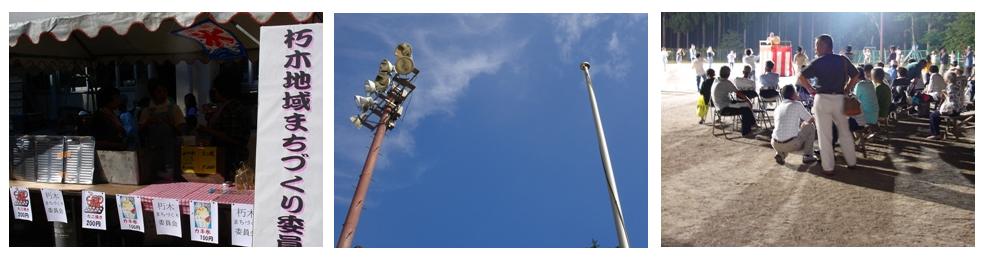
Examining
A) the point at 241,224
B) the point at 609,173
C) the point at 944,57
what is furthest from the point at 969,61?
the point at 241,224

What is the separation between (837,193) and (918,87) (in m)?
1.35

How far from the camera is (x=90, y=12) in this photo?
4.87 metres

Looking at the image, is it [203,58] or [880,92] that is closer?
[880,92]

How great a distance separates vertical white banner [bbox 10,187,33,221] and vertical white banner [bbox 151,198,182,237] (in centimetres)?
108

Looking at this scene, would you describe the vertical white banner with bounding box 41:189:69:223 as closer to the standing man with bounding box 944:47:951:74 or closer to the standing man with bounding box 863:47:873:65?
the standing man with bounding box 863:47:873:65

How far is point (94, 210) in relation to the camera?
5.18m

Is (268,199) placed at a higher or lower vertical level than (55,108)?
lower

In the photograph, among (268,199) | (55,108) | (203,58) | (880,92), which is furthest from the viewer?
(55,108)

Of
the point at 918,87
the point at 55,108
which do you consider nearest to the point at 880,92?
the point at 918,87

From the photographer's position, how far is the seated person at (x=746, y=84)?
5595 mm

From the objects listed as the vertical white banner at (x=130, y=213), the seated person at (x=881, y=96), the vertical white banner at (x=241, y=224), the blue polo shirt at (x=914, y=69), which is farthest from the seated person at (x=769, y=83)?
the vertical white banner at (x=130, y=213)

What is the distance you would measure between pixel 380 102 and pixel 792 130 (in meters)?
2.87

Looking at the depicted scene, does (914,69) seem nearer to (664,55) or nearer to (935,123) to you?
(935,123)
